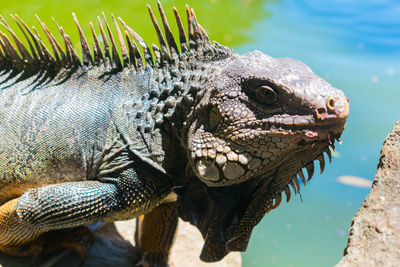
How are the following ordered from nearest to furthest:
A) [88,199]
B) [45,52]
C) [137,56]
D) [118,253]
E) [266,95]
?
[266,95] → [88,199] → [137,56] → [45,52] → [118,253]

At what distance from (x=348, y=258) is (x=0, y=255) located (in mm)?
2367

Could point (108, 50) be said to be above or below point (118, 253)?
above

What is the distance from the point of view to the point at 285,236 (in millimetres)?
4852

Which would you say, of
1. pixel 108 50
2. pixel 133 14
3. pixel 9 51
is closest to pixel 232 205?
pixel 108 50

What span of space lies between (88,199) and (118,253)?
4.38 feet

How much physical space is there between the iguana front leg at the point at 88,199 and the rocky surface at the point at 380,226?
42.0 inches

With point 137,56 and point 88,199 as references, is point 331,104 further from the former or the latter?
point 88,199

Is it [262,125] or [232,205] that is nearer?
[262,125]

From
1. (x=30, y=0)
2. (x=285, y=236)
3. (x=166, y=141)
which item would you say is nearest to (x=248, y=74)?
(x=166, y=141)

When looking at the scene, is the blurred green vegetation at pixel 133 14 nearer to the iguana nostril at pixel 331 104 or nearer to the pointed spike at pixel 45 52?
the pointed spike at pixel 45 52

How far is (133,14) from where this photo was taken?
198 inches

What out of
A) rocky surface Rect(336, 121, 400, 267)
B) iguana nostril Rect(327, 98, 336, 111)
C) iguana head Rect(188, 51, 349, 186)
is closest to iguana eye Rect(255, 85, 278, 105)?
iguana head Rect(188, 51, 349, 186)

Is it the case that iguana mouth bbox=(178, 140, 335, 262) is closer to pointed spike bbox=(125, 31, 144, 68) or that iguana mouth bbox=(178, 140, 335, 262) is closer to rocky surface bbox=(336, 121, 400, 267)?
rocky surface bbox=(336, 121, 400, 267)

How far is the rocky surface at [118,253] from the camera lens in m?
2.92
